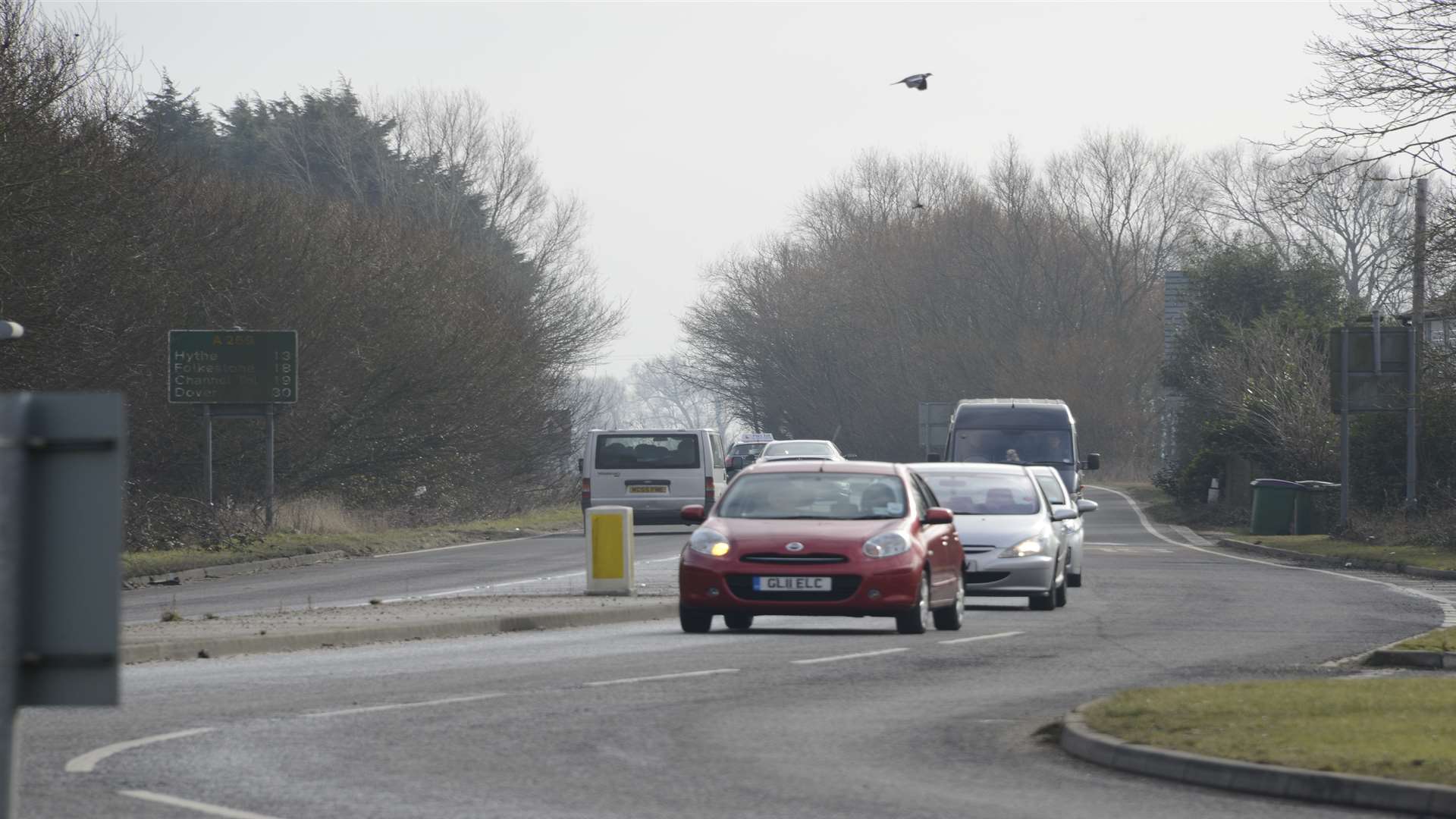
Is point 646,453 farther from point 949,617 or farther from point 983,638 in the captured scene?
point 983,638

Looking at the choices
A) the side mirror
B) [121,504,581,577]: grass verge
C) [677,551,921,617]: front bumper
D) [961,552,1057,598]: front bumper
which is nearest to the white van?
[121,504,581,577]: grass verge

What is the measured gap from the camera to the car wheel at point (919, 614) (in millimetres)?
16781

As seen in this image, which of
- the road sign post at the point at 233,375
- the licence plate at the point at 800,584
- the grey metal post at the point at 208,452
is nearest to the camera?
the licence plate at the point at 800,584

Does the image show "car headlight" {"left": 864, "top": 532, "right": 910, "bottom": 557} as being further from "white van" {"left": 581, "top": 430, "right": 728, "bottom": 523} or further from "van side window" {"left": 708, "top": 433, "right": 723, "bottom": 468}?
"van side window" {"left": 708, "top": 433, "right": 723, "bottom": 468}

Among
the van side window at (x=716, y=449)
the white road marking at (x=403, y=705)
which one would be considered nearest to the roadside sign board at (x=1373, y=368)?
the van side window at (x=716, y=449)

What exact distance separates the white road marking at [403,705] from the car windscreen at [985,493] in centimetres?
956

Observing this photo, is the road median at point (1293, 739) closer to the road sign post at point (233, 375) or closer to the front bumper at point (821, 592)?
the front bumper at point (821, 592)

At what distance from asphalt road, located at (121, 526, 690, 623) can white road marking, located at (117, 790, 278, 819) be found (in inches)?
427

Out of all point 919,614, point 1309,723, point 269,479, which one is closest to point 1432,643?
point 919,614

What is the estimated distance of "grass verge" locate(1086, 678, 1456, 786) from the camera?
30.0 feet

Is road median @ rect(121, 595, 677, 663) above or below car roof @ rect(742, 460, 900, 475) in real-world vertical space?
below

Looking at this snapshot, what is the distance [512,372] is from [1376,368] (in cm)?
2105

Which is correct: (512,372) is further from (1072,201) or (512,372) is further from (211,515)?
(1072,201)

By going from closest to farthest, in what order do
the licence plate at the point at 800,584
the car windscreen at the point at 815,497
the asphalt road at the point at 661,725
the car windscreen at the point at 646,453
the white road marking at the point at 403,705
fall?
1. the asphalt road at the point at 661,725
2. the white road marking at the point at 403,705
3. the licence plate at the point at 800,584
4. the car windscreen at the point at 815,497
5. the car windscreen at the point at 646,453
